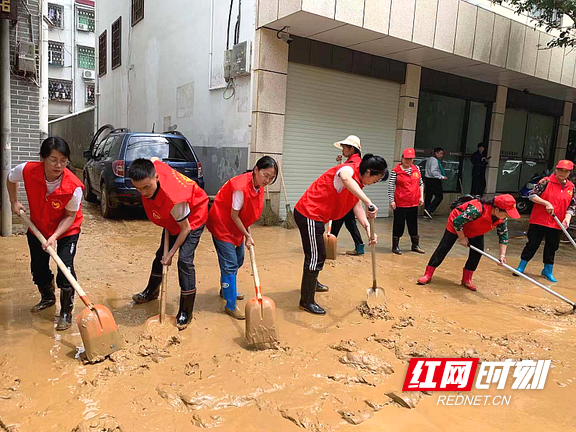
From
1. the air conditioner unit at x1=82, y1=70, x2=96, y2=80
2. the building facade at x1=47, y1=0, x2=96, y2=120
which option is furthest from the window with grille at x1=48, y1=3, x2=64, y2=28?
the air conditioner unit at x1=82, y1=70, x2=96, y2=80

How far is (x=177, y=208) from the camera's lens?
324 cm

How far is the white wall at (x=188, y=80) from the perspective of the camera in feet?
28.8

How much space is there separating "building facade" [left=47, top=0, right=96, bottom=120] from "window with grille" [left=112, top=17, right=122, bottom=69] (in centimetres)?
1220

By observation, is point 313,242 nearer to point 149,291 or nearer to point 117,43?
point 149,291

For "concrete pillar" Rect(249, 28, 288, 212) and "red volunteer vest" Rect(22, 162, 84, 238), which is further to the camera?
"concrete pillar" Rect(249, 28, 288, 212)

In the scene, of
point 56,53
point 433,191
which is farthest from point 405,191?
point 56,53

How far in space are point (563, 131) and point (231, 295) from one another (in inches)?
586

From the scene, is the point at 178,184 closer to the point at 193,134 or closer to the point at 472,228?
the point at 472,228

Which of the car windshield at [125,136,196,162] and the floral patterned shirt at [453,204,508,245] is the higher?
the car windshield at [125,136,196,162]

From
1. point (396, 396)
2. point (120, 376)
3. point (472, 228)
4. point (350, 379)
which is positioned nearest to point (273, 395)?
point (350, 379)

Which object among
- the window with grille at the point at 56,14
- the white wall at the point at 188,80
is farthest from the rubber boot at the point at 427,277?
the window with grille at the point at 56,14

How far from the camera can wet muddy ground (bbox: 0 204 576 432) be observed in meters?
2.45

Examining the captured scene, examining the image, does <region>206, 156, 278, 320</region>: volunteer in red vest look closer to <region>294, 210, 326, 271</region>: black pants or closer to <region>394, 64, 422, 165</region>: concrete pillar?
<region>294, 210, 326, 271</region>: black pants

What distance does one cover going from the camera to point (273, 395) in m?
2.67
